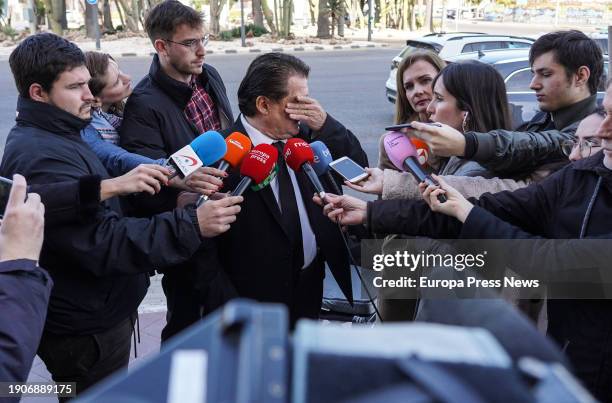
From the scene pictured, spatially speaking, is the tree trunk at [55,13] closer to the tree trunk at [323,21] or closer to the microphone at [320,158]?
the tree trunk at [323,21]

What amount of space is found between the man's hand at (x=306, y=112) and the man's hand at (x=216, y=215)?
1.72ft

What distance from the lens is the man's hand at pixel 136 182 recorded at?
2.40 meters

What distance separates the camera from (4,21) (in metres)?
33.1

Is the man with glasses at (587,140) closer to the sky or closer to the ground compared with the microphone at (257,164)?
closer to the sky

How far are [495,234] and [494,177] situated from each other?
551 mm

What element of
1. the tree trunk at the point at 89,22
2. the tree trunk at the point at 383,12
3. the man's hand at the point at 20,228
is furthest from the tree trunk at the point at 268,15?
the man's hand at the point at 20,228

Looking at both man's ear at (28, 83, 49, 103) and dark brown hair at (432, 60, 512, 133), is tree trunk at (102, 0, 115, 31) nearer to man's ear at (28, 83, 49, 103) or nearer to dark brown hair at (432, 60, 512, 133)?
man's ear at (28, 83, 49, 103)

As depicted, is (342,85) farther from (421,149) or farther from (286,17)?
(286,17)

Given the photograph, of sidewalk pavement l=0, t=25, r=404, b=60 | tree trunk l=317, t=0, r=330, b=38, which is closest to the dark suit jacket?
sidewalk pavement l=0, t=25, r=404, b=60

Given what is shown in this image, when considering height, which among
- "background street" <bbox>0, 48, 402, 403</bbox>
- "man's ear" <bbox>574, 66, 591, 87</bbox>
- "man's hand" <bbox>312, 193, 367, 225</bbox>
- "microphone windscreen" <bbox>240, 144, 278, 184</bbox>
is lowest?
"background street" <bbox>0, 48, 402, 403</bbox>

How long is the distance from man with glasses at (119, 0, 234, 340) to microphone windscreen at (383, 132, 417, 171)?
2.98ft

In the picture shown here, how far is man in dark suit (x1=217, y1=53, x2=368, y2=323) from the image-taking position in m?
2.76

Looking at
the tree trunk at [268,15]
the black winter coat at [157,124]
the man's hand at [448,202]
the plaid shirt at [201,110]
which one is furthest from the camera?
the tree trunk at [268,15]

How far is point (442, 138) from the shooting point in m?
2.38
